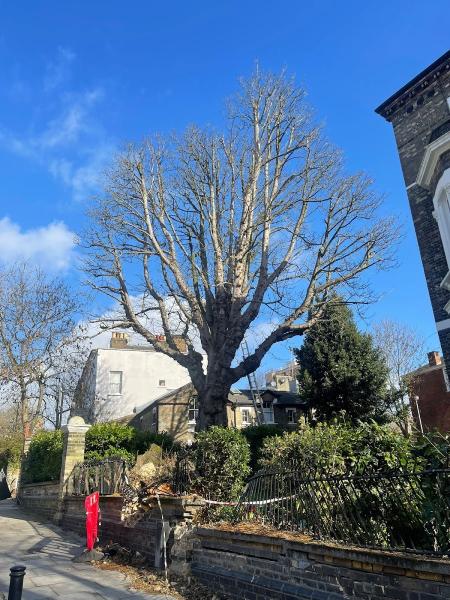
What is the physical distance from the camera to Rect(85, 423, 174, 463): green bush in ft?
50.0

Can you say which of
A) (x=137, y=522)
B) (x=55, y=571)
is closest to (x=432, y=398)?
(x=137, y=522)

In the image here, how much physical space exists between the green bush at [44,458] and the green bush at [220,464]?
833 cm

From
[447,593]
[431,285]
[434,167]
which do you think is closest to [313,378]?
[431,285]

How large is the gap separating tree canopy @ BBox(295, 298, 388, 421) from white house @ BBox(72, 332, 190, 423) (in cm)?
1852

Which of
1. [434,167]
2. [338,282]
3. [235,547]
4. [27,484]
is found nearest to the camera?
[235,547]

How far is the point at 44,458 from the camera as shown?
18.0 metres

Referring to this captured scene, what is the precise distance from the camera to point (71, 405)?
33.3 metres

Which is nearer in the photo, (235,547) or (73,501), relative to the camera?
(235,547)

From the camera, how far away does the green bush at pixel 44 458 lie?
16406 millimetres

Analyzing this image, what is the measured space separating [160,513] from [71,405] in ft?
86.9

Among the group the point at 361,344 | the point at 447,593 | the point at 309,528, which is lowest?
the point at 447,593

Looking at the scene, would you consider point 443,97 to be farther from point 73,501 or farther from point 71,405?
point 71,405

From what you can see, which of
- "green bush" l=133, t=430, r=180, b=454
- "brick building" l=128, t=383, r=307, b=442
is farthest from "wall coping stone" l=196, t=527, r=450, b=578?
"brick building" l=128, t=383, r=307, b=442

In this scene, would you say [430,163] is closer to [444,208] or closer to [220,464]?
[444,208]
